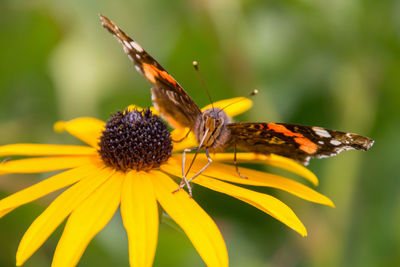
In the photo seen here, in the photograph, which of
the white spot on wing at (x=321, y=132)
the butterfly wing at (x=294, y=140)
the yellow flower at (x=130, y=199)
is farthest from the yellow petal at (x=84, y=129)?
the white spot on wing at (x=321, y=132)

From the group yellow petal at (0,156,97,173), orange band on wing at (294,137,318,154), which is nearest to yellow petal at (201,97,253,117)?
orange band on wing at (294,137,318,154)

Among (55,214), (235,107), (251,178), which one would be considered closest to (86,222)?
(55,214)

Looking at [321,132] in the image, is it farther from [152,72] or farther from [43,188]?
[43,188]

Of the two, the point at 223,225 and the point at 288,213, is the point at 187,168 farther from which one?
the point at 223,225

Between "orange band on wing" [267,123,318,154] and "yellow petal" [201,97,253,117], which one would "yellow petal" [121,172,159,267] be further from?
"yellow petal" [201,97,253,117]

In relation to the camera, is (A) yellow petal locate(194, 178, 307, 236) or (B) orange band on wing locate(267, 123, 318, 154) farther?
(B) orange band on wing locate(267, 123, 318, 154)

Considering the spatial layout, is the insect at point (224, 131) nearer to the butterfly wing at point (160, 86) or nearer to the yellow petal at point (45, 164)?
the butterfly wing at point (160, 86)

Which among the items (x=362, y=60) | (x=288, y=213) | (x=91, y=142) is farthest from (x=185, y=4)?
(x=288, y=213)
